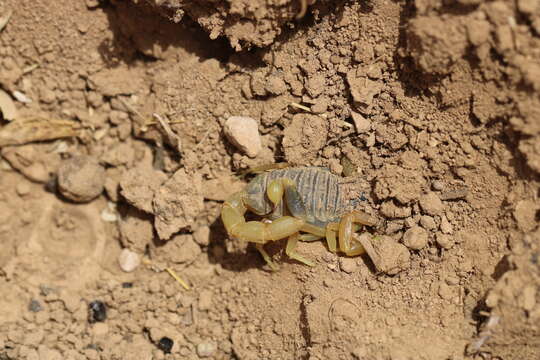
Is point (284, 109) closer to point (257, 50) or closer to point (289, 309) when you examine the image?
point (257, 50)

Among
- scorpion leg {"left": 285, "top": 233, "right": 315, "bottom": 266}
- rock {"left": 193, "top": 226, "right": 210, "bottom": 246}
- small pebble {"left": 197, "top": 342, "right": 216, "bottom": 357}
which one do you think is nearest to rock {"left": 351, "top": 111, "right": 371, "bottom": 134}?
scorpion leg {"left": 285, "top": 233, "right": 315, "bottom": 266}

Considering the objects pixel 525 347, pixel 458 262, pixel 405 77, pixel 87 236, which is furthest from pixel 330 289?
pixel 87 236

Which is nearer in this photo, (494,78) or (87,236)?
(494,78)

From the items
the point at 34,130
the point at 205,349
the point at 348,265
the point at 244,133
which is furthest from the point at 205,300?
the point at 34,130

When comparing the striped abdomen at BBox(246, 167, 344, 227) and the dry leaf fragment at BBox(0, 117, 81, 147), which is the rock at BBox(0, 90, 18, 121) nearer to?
the dry leaf fragment at BBox(0, 117, 81, 147)

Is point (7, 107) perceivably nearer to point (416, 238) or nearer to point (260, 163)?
point (260, 163)

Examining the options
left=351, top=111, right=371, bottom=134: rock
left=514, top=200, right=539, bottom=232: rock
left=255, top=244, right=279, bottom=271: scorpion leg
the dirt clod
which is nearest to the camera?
left=514, top=200, right=539, bottom=232: rock

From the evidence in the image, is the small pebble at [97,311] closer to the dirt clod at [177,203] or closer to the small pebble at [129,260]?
the small pebble at [129,260]
